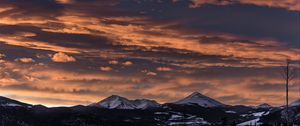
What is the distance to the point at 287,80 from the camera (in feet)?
301

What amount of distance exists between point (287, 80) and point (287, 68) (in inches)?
99.2

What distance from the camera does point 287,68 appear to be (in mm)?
93250
